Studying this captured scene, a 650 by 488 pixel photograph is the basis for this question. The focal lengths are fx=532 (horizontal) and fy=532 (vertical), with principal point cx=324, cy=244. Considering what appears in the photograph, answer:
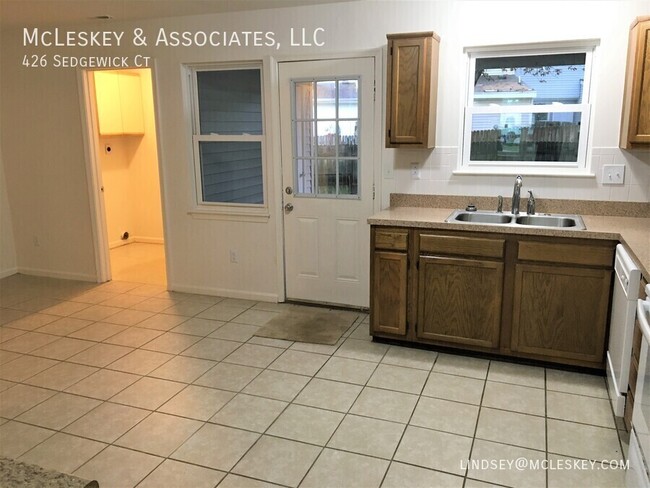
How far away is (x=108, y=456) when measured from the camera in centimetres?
240

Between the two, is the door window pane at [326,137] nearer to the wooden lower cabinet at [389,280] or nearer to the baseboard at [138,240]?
the wooden lower cabinet at [389,280]

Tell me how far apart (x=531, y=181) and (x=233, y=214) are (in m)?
2.38

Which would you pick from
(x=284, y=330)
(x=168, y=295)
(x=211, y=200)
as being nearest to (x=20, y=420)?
(x=284, y=330)

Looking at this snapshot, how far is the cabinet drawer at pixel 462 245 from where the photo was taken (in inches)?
124

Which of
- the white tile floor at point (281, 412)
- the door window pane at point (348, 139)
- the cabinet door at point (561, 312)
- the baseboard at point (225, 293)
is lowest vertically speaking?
the white tile floor at point (281, 412)

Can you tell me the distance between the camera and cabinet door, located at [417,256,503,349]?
322 centimetres

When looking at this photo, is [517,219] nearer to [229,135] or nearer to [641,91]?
[641,91]

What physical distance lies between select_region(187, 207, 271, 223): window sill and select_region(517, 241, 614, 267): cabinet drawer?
212 centimetres

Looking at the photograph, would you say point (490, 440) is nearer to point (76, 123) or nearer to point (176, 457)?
point (176, 457)

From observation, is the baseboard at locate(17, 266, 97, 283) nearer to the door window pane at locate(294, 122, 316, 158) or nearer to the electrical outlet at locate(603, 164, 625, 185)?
the door window pane at locate(294, 122, 316, 158)

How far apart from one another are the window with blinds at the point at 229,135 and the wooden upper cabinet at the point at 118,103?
1.97 m

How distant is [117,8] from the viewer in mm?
3980

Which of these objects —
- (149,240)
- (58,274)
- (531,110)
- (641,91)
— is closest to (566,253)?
(641,91)

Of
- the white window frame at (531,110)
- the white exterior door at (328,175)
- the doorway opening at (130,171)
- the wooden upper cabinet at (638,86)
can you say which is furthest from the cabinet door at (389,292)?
the doorway opening at (130,171)
